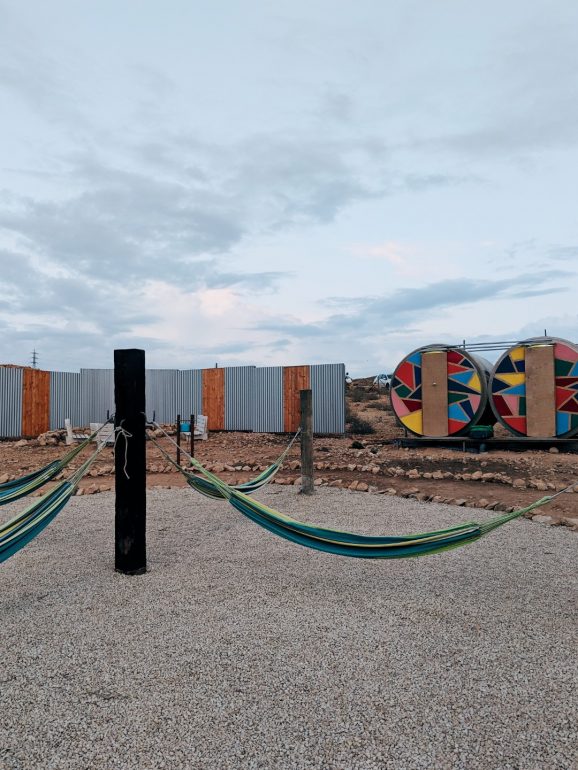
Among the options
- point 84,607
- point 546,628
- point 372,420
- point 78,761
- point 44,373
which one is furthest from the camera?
point 372,420

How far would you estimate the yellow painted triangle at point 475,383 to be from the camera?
1266cm

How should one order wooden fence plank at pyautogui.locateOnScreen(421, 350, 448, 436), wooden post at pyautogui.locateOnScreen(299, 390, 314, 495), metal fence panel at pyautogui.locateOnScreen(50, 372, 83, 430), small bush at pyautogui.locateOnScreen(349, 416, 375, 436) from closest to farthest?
wooden post at pyautogui.locateOnScreen(299, 390, 314, 495), wooden fence plank at pyautogui.locateOnScreen(421, 350, 448, 436), metal fence panel at pyautogui.locateOnScreen(50, 372, 83, 430), small bush at pyautogui.locateOnScreen(349, 416, 375, 436)

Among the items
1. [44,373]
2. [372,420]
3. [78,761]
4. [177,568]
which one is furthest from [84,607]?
[372,420]

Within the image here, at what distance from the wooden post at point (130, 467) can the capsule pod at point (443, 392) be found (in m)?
10.1

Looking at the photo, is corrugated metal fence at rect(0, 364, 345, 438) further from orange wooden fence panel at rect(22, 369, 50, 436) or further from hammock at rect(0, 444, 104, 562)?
hammock at rect(0, 444, 104, 562)

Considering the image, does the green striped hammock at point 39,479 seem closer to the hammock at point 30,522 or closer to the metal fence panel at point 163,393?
the hammock at point 30,522

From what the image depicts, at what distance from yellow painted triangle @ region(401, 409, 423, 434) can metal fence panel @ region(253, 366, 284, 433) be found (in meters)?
5.17

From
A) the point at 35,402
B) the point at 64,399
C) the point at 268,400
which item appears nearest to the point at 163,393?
the point at 64,399

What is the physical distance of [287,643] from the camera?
2.92m

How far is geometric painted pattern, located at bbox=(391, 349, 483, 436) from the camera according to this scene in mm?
12742

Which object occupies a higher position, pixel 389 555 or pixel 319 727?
pixel 389 555

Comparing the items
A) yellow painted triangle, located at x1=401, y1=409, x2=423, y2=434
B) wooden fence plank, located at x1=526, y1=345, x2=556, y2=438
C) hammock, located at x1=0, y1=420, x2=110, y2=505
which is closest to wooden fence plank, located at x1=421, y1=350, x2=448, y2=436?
yellow painted triangle, located at x1=401, y1=409, x2=423, y2=434

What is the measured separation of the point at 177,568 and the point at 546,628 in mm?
2597

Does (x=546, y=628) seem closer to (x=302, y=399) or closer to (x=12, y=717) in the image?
(x=12, y=717)
